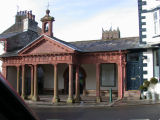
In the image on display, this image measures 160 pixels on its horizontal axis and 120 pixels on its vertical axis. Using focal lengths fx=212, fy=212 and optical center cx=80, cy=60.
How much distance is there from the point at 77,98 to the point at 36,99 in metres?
3.83

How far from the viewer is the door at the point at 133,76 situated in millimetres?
17625

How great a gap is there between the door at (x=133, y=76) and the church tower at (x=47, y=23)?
761cm

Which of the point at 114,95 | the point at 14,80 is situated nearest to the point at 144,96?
the point at 114,95

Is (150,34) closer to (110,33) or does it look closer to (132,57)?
(132,57)

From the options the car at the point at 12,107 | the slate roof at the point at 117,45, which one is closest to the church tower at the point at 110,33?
the slate roof at the point at 117,45

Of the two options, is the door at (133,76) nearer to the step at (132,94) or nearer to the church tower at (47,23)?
the step at (132,94)

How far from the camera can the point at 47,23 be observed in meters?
20.2

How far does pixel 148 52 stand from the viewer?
17.4 metres

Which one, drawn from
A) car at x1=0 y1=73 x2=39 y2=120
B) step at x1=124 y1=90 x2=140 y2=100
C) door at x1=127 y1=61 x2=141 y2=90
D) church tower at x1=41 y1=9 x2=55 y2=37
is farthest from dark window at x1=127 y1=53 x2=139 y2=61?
car at x1=0 y1=73 x2=39 y2=120

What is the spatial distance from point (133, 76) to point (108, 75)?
4.77 meters

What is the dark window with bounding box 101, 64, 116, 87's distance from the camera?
22.0 meters

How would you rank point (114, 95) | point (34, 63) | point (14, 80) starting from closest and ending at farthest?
1. point (34, 63)
2. point (114, 95)
3. point (14, 80)

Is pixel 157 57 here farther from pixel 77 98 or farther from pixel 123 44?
pixel 77 98

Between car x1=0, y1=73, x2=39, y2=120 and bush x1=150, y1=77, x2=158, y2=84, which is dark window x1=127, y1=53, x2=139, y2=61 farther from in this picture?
car x1=0, y1=73, x2=39, y2=120
